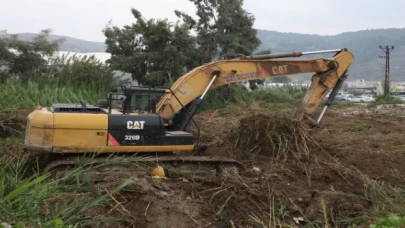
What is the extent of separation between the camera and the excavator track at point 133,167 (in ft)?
22.8

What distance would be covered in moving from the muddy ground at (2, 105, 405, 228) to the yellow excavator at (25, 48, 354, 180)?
0.62 metres

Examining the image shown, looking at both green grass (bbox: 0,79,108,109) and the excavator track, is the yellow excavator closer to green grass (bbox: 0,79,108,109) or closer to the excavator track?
the excavator track

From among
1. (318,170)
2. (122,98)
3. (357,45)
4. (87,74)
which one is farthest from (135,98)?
(357,45)

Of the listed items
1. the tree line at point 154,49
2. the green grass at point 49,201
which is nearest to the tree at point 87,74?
the tree line at point 154,49

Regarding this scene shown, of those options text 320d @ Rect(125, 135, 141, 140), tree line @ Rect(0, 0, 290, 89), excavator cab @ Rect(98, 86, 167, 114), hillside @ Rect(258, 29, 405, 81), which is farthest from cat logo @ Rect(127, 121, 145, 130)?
hillside @ Rect(258, 29, 405, 81)

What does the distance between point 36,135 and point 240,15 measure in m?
16.7

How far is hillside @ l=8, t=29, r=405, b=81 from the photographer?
69.6 metres

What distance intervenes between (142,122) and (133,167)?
659 millimetres

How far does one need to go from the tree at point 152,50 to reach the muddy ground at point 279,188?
31.7 ft

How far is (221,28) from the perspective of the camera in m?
22.0

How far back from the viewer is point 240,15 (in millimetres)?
22578

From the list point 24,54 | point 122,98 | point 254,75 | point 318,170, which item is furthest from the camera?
point 24,54

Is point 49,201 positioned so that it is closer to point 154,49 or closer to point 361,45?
point 154,49

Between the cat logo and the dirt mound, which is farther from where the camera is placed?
the dirt mound
